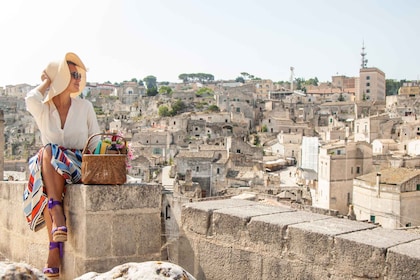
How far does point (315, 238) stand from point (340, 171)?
3209 cm

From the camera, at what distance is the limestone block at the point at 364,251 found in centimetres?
340

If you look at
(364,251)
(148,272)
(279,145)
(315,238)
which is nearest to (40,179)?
(148,272)

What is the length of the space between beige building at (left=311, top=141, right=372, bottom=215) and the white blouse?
30.6 metres

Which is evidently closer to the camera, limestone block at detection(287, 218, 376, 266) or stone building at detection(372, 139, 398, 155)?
limestone block at detection(287, 218, 376, 266)

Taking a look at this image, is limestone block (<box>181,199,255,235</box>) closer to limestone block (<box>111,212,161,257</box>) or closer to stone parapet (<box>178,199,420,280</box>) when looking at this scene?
stone parapet (<box>178,199,420,280</box>)

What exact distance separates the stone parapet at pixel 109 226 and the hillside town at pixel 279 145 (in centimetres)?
64

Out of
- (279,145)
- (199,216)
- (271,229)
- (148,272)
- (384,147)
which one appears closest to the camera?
(148,272)

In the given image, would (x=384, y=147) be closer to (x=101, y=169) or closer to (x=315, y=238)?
(x=101, y=169)

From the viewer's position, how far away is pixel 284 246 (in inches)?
156

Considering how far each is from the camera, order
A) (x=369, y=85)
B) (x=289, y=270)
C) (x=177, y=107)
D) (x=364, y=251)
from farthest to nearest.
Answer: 1. (x=369, y=85)
2. (x=177, y=107)
3. (x=289, y=270)
4. (x=364, y=251)

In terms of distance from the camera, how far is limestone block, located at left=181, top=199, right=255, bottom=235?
4.52m

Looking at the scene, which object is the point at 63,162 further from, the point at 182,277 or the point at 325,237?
the point at 325,237

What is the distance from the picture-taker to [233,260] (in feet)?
14.1

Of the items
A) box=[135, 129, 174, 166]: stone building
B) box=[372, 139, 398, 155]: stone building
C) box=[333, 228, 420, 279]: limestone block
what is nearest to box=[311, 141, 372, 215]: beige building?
box=[372, 139, 398, 155]: stone building
